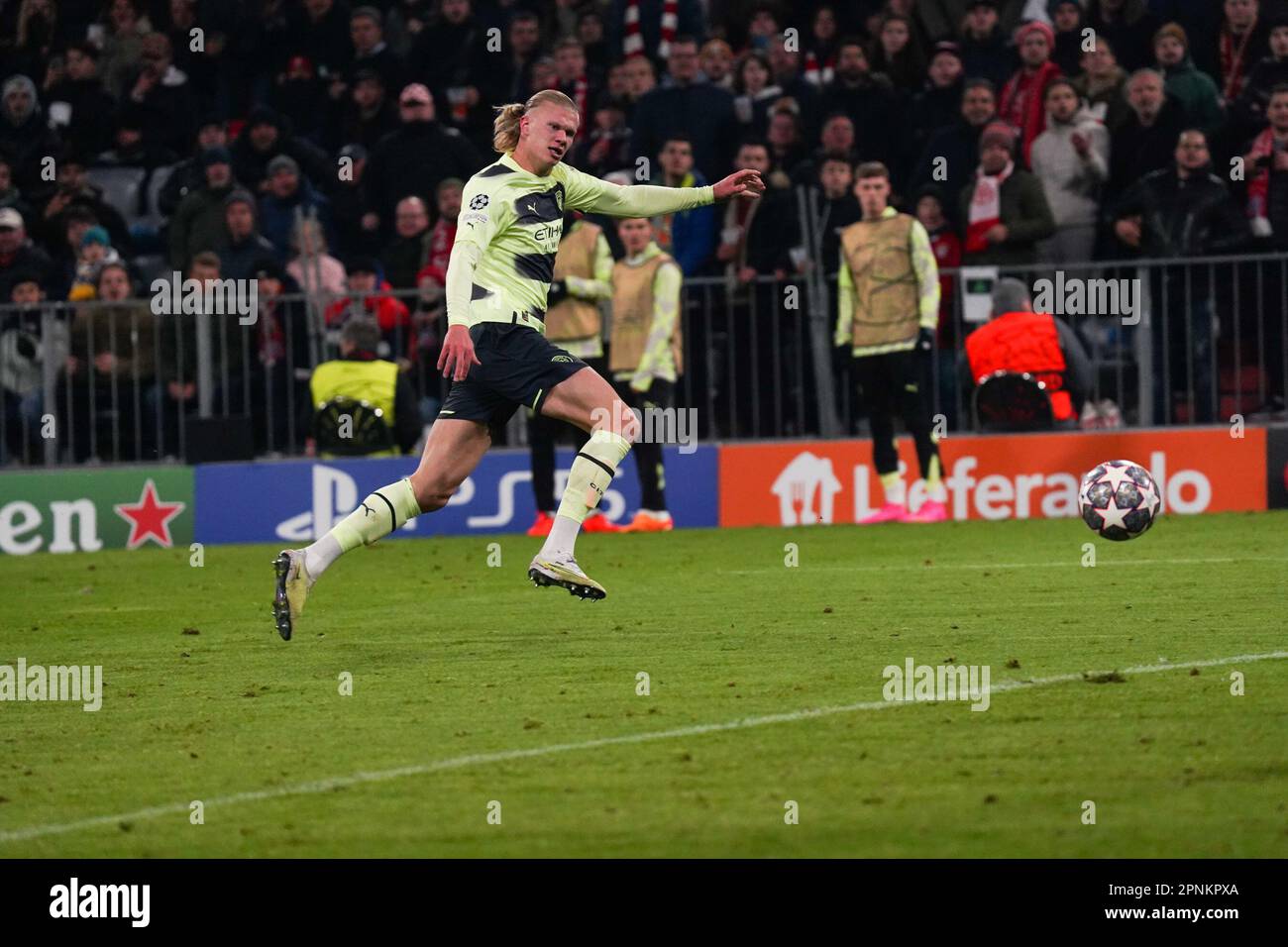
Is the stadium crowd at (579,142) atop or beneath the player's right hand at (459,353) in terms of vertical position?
atop

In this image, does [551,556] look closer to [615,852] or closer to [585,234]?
[615,852]

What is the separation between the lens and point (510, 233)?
10.3 meters

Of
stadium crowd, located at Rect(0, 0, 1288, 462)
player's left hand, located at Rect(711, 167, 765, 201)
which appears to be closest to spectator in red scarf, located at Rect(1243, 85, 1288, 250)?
stadium crowd, located at Rect(0, 0, 1288, 462)

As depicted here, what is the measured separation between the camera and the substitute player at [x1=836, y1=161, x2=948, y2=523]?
16234mm

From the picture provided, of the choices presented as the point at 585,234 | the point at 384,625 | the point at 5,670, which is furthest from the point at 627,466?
the point at 5,670

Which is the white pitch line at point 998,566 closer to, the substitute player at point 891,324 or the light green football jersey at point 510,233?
the light green football jersey at point 510,233

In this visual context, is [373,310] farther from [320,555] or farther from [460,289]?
[320,555]

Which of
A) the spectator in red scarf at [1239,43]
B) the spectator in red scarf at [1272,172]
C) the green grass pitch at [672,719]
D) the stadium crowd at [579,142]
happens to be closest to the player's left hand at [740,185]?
the green grass pitch at [672,719]

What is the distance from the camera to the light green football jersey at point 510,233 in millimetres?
10234

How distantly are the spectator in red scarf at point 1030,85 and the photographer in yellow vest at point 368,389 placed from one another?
539cm

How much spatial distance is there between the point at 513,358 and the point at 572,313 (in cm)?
636

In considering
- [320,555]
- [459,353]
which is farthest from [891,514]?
[320,555]

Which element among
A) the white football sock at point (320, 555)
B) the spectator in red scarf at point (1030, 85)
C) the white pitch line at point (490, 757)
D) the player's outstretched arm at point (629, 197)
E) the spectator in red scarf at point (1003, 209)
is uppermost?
the spectator in red scarf at point (1030, 85)
